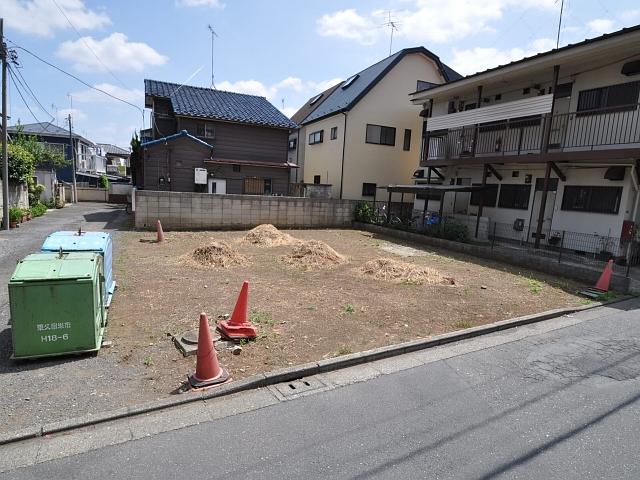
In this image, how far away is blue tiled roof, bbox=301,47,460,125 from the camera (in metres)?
19.6

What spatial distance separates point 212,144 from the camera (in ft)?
63.5

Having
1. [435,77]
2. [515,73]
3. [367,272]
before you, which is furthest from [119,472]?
[435,77]

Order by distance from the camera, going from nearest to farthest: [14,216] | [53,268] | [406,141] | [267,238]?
1. [53,268]
2. [267,238]
3. [14,216]
4. [406,141]

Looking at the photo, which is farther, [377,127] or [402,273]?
[377,127]

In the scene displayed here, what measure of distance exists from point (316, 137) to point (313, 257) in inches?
622

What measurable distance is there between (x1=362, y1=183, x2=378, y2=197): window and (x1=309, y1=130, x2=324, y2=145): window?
4442 millimetres

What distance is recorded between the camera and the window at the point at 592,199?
10.9 metres

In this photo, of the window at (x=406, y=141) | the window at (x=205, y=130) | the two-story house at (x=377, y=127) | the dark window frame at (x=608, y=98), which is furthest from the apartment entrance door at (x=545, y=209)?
the window at (x=205, y=130)

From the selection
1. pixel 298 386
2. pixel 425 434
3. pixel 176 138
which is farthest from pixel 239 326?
pixel 176 138

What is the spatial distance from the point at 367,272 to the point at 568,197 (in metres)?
8.36

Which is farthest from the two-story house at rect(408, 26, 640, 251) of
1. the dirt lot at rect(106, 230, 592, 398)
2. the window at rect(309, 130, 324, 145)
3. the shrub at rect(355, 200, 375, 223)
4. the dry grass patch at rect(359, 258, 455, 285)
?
the window at rect(309, 130, 324, 145)

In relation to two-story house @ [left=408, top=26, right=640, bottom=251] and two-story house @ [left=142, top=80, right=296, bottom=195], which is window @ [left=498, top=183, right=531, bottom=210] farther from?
two-story house @ [left=142, top=80, right=296, bottom=195]

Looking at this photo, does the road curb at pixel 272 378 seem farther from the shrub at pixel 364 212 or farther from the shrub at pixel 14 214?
the shrub at pixel 14 214

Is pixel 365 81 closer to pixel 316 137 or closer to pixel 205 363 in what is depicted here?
pixel 316 137
